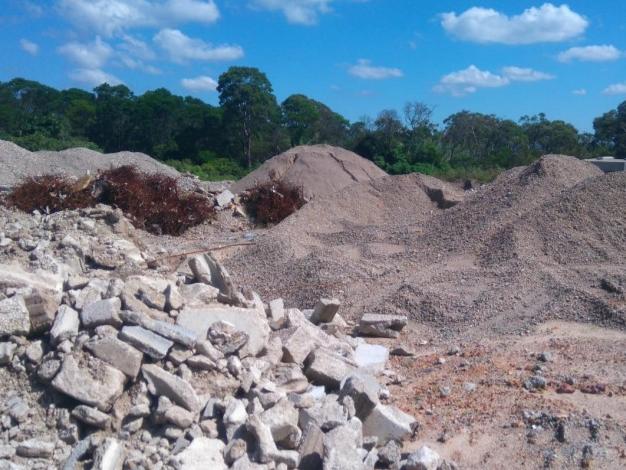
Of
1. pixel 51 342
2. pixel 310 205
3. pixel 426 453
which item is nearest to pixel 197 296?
pixel 51 342

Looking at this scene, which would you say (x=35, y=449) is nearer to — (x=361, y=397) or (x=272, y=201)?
(x=361, y=397)

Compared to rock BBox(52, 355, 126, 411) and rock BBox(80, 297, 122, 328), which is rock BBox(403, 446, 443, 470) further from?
rock BBox(80, 297, 122, 328)

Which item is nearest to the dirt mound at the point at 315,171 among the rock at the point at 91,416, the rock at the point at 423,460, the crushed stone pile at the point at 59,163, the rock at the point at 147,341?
the crushed stone pile at the point at 59,163

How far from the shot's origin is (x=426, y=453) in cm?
402

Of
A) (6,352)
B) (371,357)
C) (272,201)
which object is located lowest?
(371,357)

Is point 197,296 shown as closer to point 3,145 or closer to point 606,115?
point 3,145

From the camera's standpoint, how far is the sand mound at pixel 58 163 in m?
15.5

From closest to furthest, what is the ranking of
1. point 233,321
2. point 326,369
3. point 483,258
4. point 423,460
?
point 423,460, point 326,369, point 233,321, point 483,258

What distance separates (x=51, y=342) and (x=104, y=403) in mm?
684

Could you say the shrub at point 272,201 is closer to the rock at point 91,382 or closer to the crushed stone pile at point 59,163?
the crushed stone pile at point 59,163

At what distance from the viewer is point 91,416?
4141 mm

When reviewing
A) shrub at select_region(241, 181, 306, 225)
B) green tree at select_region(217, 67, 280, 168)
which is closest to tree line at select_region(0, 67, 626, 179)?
green tree at select_region(217, 67, 280, 168)

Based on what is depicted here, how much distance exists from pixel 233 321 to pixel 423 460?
6.17 feet

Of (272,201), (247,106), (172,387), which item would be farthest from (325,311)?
(247,106)
